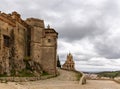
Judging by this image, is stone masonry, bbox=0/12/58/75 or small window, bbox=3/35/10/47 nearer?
stone masonry, bbox=0/12/58/75

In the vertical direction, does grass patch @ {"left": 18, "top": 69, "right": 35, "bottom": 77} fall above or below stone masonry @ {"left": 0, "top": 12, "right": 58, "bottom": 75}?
below

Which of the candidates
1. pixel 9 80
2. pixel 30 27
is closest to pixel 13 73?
pixel 9 80

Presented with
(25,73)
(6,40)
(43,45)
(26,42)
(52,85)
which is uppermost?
(26,42)

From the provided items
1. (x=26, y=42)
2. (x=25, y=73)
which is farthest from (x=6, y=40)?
(x=26, y=42)

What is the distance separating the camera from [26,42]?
2308 inches

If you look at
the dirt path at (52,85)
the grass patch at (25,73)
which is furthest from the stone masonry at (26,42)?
the dirt path at (52,85)

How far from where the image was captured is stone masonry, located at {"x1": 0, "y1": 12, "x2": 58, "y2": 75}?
166ft

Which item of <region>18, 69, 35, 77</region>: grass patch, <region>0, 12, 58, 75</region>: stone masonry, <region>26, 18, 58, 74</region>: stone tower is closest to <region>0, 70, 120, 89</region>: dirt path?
<region>18, 69, 35, 77</region>: grass patch

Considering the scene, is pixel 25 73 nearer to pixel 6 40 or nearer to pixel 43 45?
pixel 6 40

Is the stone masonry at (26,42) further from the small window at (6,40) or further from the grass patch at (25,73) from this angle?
the grass patch at (25,73)

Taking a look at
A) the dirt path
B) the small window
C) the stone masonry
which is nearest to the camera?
the dirt path

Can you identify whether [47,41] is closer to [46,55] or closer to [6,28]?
[46,55]

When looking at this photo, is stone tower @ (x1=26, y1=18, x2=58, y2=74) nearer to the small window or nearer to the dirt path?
the small window

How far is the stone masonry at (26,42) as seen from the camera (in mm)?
50472
